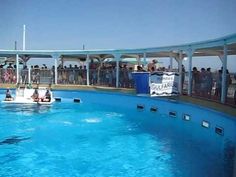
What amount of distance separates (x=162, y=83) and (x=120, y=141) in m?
5.80

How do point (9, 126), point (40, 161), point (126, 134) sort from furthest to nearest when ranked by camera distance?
point (9, 126)
point (126, 134)
point (40, 161)

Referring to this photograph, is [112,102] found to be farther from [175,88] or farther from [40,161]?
[40,161]

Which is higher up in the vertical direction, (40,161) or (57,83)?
(57,83)

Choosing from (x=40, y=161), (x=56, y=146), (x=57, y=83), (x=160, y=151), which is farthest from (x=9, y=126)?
(x=57, y=83)

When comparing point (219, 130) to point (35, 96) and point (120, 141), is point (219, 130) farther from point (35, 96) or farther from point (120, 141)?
point (35, 96)

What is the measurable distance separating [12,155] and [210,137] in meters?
7.34

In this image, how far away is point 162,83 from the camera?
18.1 m

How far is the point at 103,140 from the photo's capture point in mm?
13438

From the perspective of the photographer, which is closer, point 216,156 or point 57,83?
point 216,156

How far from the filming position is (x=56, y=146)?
12.2 metres

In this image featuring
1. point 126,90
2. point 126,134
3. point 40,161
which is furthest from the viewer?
point 126,90

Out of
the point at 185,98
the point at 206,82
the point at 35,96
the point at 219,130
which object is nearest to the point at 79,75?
the point at 35,96

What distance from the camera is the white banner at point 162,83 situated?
18.0 metres

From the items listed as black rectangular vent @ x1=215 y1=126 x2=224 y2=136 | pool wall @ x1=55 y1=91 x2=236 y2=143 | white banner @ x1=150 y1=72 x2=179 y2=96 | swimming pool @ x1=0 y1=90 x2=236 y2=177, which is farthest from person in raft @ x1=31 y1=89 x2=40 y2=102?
black rectangular vent @ x1=215 y1=126 x2=224 y2=136
